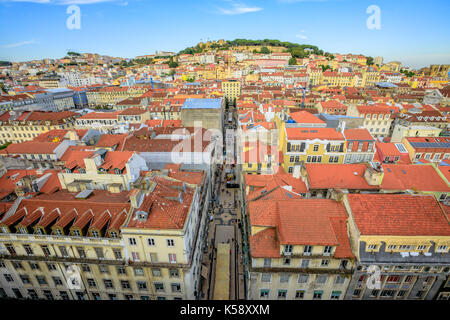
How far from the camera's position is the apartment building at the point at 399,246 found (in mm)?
25547

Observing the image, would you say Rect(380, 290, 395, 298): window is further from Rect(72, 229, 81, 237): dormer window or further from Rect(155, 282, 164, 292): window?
Rect(72, 229, 81, 237): dormer window

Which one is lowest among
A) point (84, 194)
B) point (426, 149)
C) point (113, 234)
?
point (426, 149)

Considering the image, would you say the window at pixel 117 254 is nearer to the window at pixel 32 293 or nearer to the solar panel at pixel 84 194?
the solar panel at pixel 84 194

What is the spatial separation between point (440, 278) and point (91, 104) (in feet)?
607

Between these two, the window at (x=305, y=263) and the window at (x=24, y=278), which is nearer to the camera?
the window at (x=305, y=263)

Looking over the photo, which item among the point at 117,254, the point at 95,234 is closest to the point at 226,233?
the point at 117,254

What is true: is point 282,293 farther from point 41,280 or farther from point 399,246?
point 41,280

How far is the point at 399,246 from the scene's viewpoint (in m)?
26.0

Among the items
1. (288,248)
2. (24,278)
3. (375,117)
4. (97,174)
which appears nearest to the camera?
(288,248)

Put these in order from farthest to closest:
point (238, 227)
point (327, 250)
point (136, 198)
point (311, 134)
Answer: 1. point (311, 134)
2. point (238, 227)
3. point (136, 198)
4. point (327, 250)

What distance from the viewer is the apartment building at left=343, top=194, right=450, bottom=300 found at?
25547 mm

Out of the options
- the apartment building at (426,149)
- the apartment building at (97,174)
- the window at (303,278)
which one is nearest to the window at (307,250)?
the window at (303,278)

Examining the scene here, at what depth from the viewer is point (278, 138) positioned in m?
55.5
